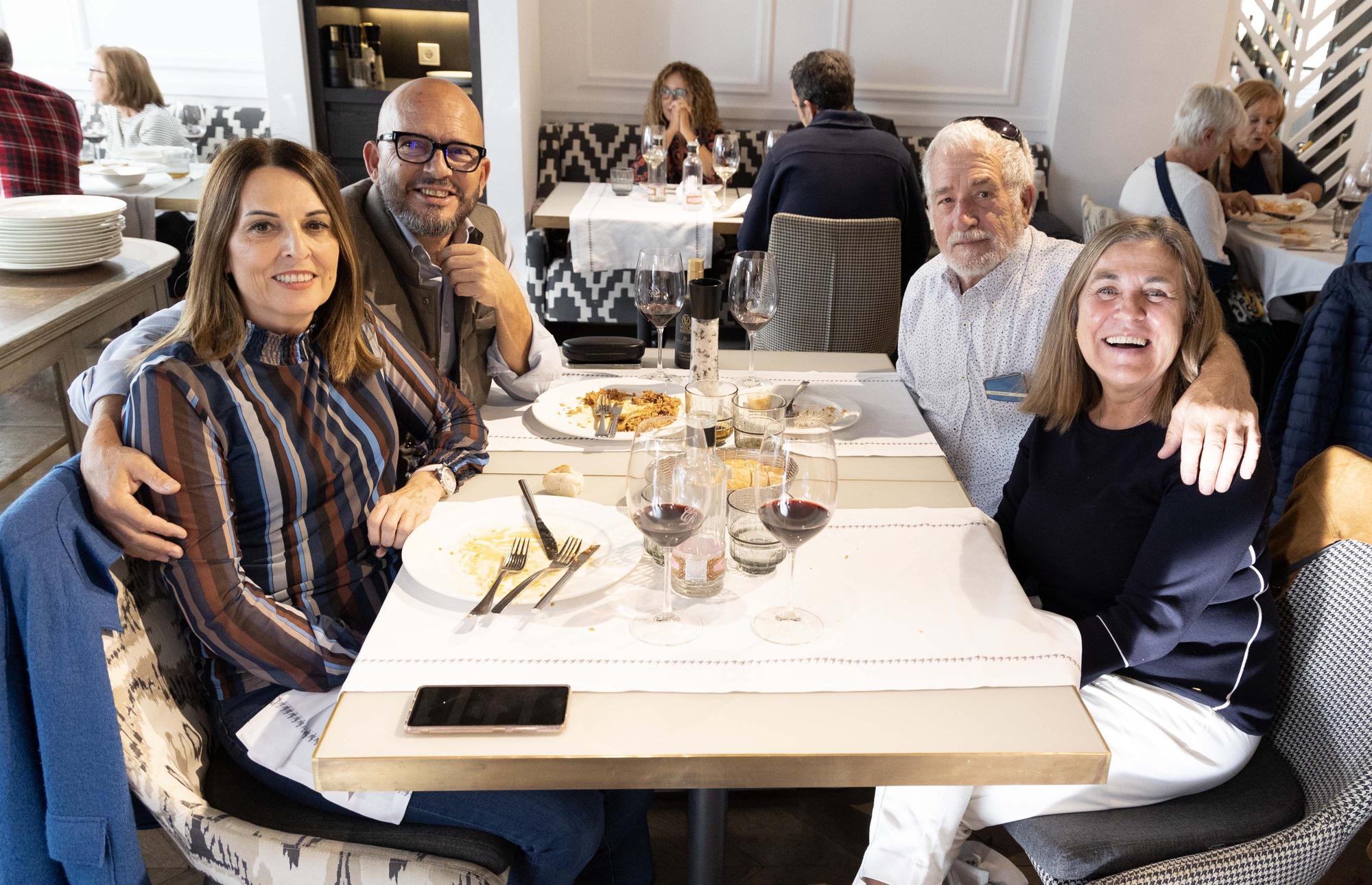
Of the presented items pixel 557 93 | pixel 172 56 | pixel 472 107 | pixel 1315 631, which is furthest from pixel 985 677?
pixel 172 56

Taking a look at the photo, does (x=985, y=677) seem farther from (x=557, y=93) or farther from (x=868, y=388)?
(x=557, y=93)

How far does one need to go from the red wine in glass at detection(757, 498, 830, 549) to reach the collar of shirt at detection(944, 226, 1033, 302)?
3.56ft

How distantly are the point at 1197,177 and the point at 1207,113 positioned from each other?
0.93 feet

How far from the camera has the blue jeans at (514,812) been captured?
126 centimetres

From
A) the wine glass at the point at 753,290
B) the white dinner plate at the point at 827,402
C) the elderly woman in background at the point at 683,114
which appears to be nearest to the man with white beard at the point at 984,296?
the white dinner plate at the point at 827,402

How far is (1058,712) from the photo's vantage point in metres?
1.07

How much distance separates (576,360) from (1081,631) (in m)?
1.21

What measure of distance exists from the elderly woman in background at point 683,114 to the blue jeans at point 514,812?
364 centimetres

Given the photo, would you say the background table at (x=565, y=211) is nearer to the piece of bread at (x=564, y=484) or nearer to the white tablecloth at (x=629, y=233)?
the white tablecloth at (x=629, y=233)

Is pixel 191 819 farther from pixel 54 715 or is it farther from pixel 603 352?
pixel 603 352

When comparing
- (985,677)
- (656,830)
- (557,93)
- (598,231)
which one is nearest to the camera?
(985,677)

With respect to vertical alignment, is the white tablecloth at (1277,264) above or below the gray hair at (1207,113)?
below

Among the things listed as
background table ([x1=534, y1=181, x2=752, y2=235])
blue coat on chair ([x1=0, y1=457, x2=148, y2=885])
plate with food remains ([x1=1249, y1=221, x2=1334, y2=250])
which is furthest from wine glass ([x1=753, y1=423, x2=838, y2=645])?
plate with food remains ([x1=1249, y1=221, x2=1334, y2=250])

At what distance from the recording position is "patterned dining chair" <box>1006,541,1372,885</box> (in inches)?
46.7
